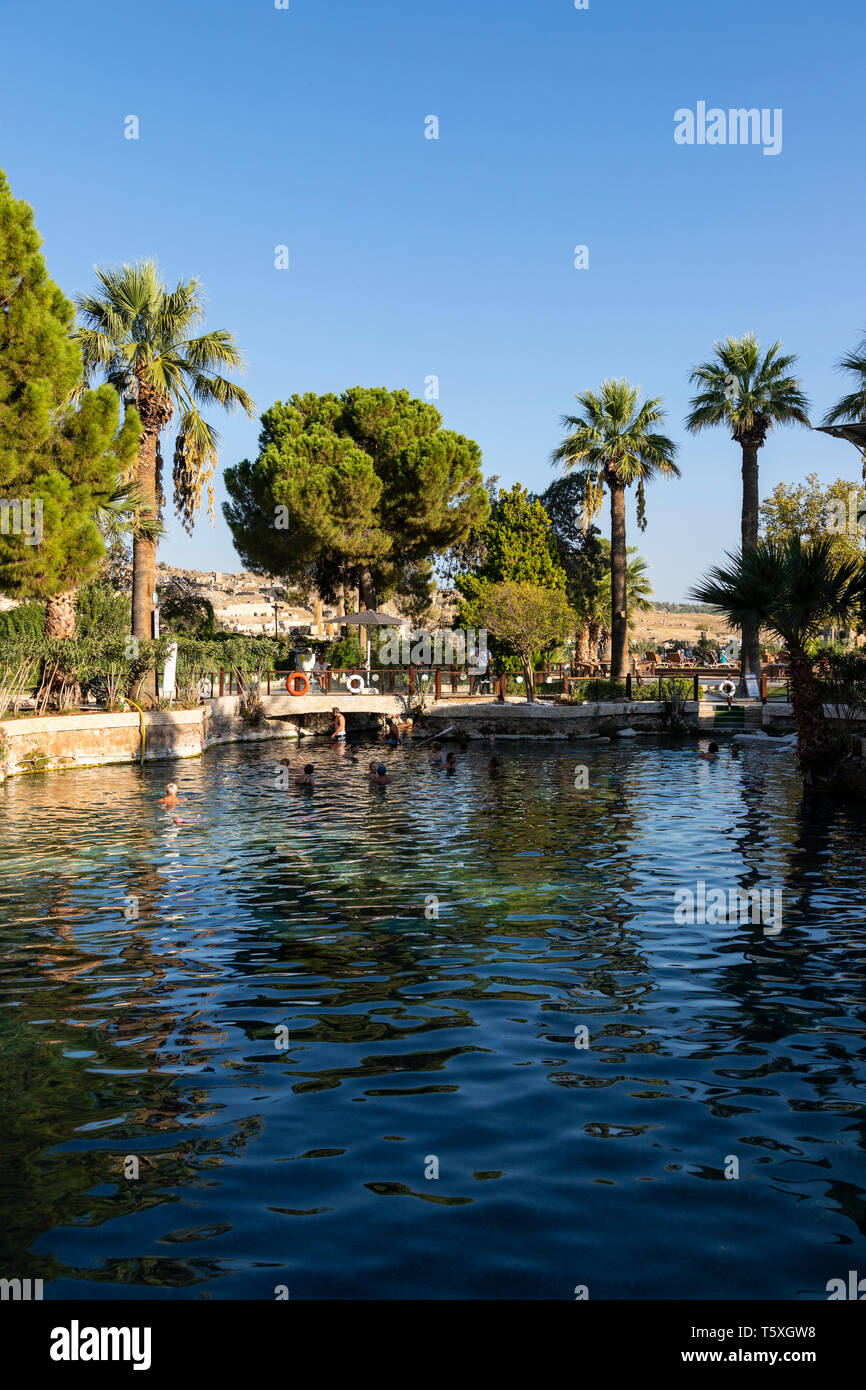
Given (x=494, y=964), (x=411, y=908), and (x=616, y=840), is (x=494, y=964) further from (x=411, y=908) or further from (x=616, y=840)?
(x=616, y=840)

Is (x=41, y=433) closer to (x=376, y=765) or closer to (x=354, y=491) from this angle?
(x=376, y=765)

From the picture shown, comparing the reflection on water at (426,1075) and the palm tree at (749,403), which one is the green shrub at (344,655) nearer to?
the palm tree at (749,403)

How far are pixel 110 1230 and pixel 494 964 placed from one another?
16.7 feet

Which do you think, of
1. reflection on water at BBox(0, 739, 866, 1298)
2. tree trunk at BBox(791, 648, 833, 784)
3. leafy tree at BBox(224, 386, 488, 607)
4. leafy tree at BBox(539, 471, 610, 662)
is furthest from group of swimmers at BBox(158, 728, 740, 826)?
leafy tree at BBox(539, 471, 610, 662)

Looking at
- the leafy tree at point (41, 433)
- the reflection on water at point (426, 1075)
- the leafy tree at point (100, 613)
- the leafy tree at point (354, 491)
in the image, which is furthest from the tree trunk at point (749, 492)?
the reflection on water at point (426, 1075)

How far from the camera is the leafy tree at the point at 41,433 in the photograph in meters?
23.1

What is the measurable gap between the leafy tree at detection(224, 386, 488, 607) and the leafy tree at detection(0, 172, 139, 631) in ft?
73.1

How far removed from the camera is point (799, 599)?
21453 mm

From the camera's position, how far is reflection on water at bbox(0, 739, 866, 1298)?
15.8 ft

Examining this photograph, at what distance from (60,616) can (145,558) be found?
13.3ft

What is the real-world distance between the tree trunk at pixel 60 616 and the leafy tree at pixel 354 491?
20217 millimetres

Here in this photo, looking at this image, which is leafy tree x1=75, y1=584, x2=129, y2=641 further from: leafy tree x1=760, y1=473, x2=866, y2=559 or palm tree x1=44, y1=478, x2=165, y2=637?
leafy tree x1=760, y1=473, x2=866, y2=559

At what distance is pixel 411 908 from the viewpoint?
39.2ft

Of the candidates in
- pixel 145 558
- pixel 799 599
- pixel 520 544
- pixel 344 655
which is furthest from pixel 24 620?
pixel 520 544
